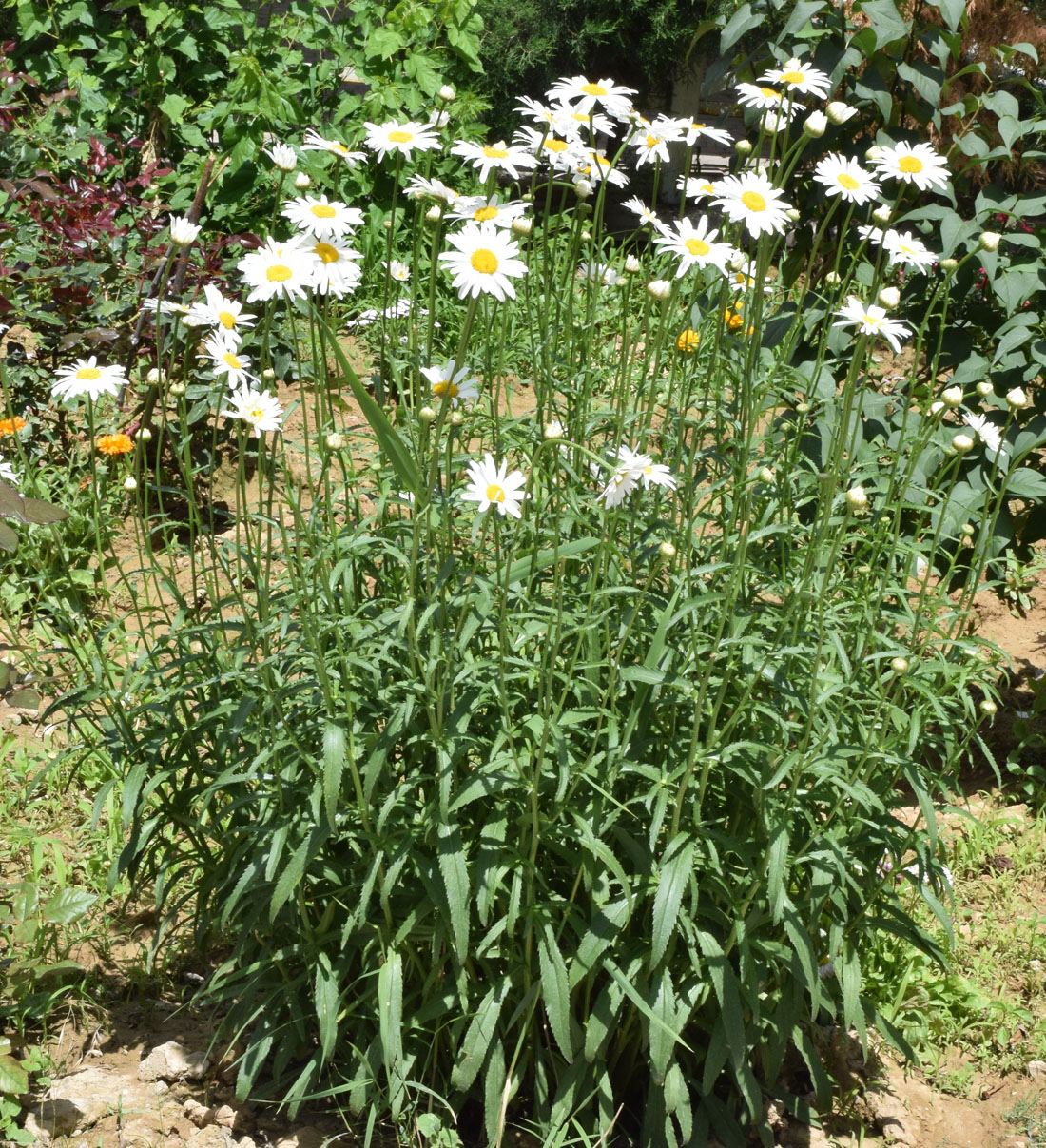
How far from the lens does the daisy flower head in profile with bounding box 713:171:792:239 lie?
75.2 inches

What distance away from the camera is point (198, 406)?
3.83m

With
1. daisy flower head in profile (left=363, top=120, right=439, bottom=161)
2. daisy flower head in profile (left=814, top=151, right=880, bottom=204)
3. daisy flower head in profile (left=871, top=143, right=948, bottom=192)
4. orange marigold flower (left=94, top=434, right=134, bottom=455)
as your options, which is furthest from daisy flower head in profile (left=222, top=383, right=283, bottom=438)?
orange marigold flower (left=94, top=434, right=134, bottom=455)

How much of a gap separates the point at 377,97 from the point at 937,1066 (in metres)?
4.10

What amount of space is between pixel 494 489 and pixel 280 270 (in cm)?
46

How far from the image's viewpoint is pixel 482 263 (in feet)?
5.70

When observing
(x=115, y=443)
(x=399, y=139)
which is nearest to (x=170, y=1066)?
(x=115, y=443)

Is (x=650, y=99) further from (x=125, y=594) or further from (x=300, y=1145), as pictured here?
(x=300, y=1145)

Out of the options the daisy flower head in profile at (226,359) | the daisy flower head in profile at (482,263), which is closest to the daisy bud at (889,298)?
the daisy flower head in profile at (482,263)

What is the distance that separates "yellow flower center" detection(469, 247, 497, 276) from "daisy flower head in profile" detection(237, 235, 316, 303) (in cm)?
25

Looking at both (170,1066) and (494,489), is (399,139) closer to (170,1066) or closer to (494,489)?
(494,489)

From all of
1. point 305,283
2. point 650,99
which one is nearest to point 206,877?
point 305,283

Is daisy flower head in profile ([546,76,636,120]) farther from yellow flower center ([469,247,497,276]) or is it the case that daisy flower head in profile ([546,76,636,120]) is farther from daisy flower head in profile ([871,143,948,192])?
yellow flower center ([469,247,497,276])

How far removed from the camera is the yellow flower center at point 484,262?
1.73 m

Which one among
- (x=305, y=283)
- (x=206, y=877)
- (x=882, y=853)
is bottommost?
(x=206, y=877)
